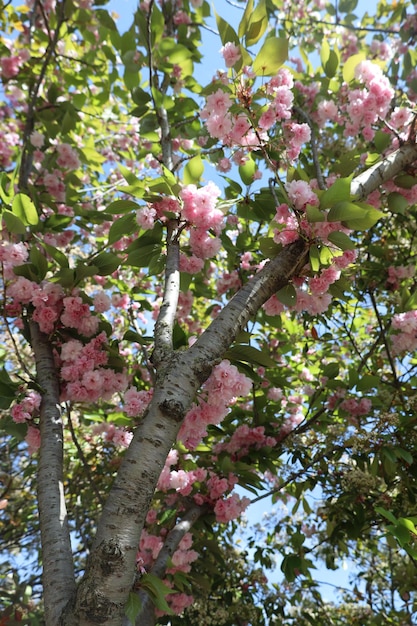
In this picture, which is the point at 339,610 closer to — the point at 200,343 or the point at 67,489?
the point at 67,489

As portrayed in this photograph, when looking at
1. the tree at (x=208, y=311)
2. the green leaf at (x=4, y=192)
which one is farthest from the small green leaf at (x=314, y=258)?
the green leaf at (x=4, y=192)

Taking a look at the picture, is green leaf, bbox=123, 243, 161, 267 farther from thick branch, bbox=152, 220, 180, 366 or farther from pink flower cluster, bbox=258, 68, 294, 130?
pink flower cluster, bbox=258, 68, 294, 130

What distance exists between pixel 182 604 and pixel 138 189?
218 cm

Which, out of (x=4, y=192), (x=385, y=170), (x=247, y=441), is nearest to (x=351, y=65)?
(x=385, y=170)

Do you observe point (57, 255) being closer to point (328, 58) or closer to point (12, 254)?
point (12, 254)

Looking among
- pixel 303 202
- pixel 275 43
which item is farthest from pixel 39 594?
pixel 275 43

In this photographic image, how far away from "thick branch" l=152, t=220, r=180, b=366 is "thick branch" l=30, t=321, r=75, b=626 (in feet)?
1.44

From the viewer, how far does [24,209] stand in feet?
5.67

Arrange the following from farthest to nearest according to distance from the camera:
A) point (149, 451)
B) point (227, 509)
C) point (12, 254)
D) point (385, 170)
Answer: point (227, 509), point (385, 170), point (12, 254), point (149, 451)

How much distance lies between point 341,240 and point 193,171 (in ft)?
2.06

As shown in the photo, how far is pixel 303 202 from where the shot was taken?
1509 mm

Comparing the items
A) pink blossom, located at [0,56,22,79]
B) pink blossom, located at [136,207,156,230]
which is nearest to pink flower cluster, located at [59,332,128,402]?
pink blossom, located at [136,207,156,230]

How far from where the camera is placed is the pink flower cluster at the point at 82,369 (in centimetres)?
165

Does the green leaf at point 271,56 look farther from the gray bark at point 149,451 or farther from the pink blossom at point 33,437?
the pink blossom at point 33,437
